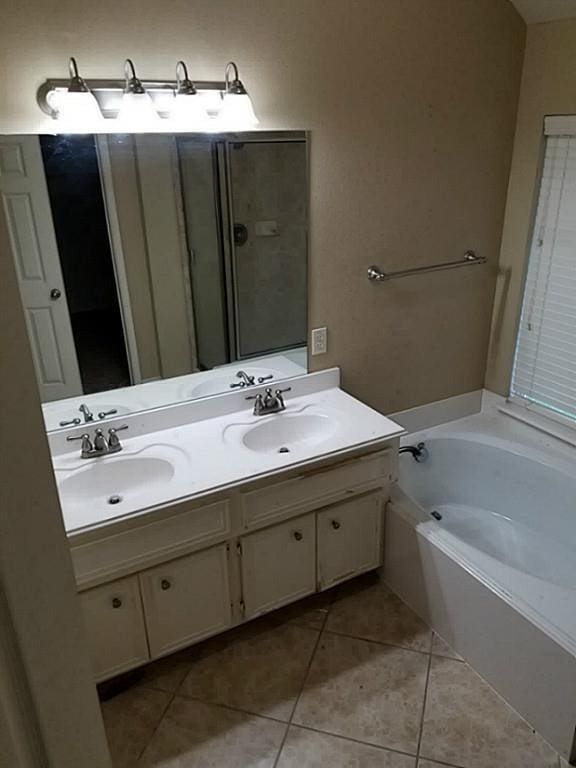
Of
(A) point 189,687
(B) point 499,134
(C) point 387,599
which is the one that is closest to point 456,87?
(B) point 499,134

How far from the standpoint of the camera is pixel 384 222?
2.41 metres

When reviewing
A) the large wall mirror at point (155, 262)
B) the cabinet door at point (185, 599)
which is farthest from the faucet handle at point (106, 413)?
the cabinet door at point (185, 599)

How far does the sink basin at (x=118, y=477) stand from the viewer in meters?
1.92

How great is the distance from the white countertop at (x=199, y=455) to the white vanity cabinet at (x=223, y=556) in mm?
48

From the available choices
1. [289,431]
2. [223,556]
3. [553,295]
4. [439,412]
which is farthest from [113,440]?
[553,295]

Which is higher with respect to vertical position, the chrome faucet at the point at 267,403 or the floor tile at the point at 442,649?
the chrome faucet at the point at 267,403

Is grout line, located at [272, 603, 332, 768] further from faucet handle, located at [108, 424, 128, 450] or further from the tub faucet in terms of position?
faucet handle, located at [108, 424, 128, 450]

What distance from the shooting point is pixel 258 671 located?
2.07 meters

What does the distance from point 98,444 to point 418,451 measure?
1454 mm

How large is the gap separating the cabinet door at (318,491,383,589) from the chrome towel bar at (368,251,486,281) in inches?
35.3

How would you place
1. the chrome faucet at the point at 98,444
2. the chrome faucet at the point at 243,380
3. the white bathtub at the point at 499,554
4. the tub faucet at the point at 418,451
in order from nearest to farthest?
the white bathtub at the point at 499,554 < the chrome faucet at the point at 98,444 < the chrome faucet at the point at 243,380 < the tub faucet at the point at 418,451

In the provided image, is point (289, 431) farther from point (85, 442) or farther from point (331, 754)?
point (331, 754)

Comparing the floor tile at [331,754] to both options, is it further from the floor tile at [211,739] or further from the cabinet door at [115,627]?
the cabinet door at [115,627]

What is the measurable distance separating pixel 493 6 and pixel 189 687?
2779 mm
